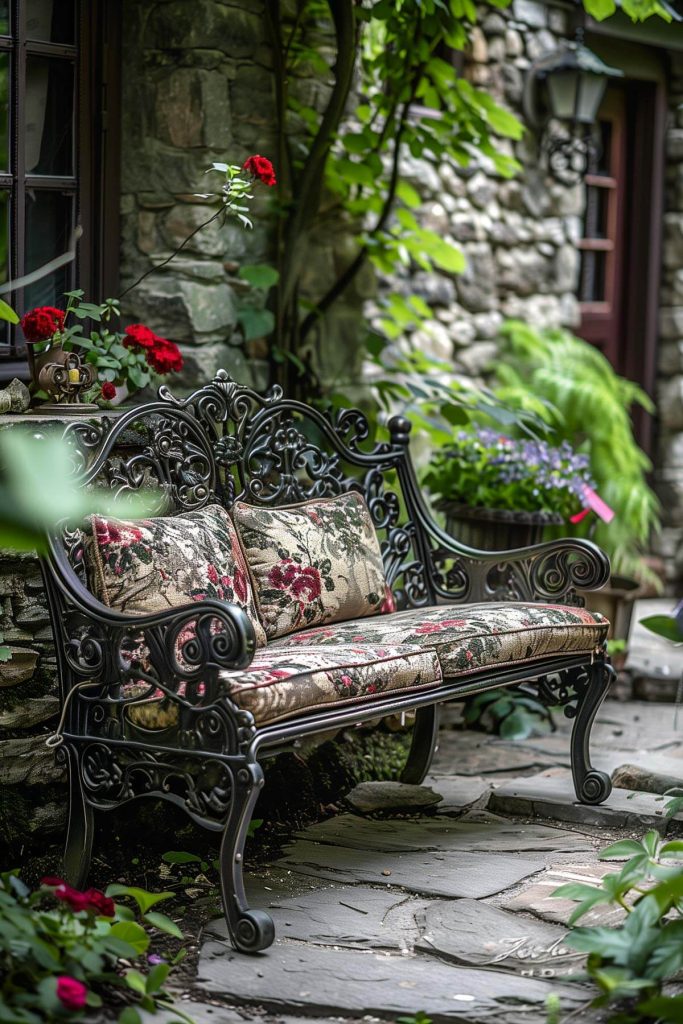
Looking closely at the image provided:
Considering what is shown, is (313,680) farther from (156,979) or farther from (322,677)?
(156,979)

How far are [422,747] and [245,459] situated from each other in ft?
3.50

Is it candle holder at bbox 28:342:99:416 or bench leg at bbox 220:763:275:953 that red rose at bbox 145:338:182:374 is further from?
bench leg at bbox 220:763:275:953

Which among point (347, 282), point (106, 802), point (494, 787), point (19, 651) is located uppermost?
point (347, 282)

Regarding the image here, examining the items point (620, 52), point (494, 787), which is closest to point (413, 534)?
point (494, 787)

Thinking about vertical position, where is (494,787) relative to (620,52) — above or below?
below

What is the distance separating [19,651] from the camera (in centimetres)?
317

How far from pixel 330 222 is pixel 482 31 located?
2098 millimetres

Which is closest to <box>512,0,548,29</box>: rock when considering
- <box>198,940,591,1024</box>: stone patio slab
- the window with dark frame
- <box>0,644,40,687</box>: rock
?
the window with dark frame

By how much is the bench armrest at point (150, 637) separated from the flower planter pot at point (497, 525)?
6.05 ft

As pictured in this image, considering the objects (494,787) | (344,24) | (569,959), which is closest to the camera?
(569,959)

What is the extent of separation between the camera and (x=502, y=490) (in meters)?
4.60

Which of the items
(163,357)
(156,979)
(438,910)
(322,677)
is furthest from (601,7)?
(156,979)

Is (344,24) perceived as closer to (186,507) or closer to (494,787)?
(186,507)

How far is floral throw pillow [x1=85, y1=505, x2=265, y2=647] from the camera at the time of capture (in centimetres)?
288
